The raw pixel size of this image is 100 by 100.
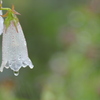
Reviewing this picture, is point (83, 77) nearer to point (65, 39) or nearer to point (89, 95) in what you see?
point (89, 95)

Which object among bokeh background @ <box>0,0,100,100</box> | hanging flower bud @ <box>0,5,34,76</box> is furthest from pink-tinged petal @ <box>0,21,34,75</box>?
bokeh background @ <box>0,0,100,100</box>

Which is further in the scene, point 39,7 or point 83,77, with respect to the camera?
point 39,7

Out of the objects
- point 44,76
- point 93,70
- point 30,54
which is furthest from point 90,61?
point 30,54

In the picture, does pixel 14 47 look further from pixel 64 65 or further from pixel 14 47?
pixel 64 65

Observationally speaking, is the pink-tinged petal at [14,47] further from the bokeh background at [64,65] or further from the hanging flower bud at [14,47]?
the bokeh background at [64,65]

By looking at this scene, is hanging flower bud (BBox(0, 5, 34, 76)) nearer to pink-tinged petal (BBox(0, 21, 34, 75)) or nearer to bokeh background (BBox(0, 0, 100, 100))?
pink-tinged petal (BBox(0, 21, 34, 75))

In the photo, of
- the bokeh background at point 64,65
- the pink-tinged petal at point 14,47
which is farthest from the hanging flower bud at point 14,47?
the bokeh background at point 64,65

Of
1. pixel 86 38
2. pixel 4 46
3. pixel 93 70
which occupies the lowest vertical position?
pixel 93 70

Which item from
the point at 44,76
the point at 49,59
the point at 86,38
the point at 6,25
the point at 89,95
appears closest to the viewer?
the point at 6,25
